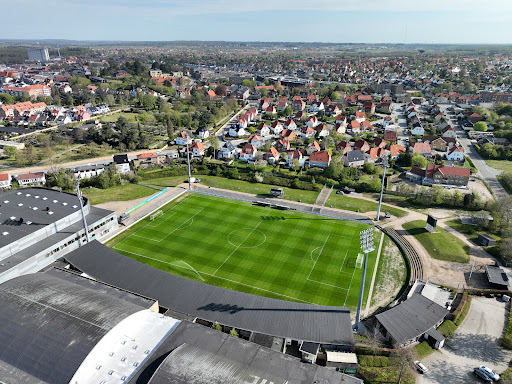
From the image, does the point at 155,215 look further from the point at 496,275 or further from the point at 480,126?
the point at 480,126

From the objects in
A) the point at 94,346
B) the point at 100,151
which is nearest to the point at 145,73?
the point at 100,151

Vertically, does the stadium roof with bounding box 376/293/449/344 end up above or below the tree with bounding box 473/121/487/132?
below

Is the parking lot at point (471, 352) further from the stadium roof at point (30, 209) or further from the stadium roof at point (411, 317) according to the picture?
the stadium roof at point (30, 209)

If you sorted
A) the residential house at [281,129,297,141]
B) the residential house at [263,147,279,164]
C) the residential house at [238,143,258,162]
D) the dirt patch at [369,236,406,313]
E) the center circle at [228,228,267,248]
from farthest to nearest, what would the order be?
the residential house at [281,129,297,141] < the residential house at [238,143,258,162] < the residential house at [263,147,279,164] < the center circle at [228,228,267,248] < the dirt patch at [369,236,406,313]

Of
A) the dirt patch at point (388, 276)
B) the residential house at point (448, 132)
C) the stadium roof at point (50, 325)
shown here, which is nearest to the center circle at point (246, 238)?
the dirt patch at point (388, 276)

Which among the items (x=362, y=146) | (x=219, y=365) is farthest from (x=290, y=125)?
(x=219, y=365)

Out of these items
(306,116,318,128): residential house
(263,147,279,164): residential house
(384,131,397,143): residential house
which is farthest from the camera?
(306,116,318,128): residential house

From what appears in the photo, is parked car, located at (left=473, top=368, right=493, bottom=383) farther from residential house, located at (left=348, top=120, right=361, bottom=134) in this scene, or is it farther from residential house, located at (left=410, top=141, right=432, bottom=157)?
residential house, located at (left=348, top=120, right=361, bottom=134)

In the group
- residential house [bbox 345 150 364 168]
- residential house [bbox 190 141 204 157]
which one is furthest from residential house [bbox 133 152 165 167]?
residential house [bbox 345 150 364 168]
